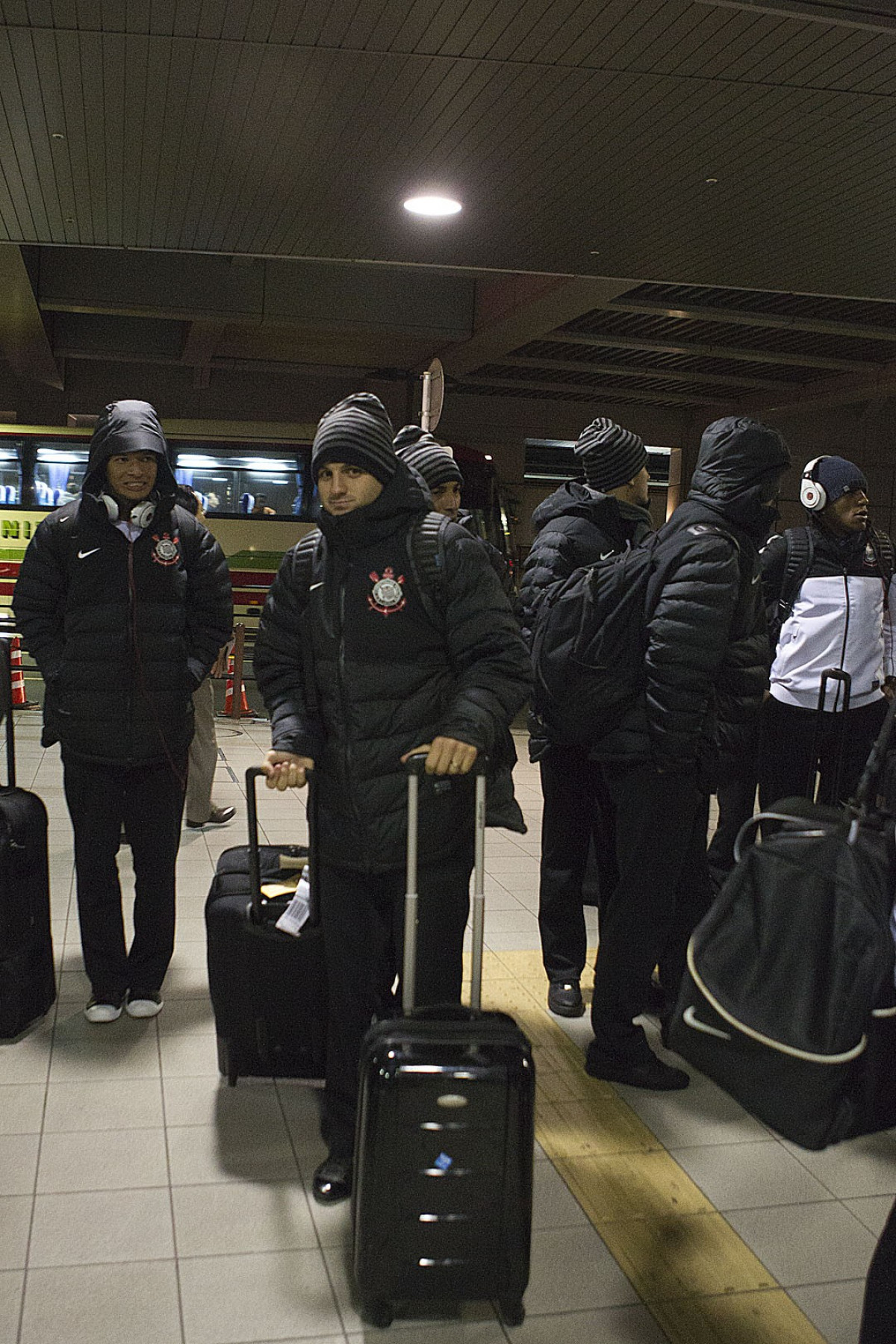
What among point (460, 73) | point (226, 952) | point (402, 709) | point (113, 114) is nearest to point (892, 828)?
point (402, 709)

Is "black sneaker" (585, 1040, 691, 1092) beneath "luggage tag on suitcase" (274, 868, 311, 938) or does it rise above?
beneath

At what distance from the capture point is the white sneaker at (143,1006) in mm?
3656

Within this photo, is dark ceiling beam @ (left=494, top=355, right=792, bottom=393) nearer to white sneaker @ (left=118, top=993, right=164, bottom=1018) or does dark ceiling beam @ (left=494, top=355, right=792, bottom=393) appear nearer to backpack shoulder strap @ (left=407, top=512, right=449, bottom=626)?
white sneaker @ (left=118, top=993, right=164, bottom=1018)

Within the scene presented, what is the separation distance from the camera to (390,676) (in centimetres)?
259

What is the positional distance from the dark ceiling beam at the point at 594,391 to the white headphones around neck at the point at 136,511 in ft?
43.9

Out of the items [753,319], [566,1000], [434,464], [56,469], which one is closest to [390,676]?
[566,1000]

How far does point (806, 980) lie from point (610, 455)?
2.38 metres

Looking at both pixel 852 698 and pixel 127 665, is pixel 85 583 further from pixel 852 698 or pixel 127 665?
Answer: pixel 852 698

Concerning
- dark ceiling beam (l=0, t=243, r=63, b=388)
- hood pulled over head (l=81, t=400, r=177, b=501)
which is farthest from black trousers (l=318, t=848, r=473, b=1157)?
dark ceiling beam (l=0, t=243, r=63, b=388)

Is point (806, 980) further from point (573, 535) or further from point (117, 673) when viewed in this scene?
point (117, 673)

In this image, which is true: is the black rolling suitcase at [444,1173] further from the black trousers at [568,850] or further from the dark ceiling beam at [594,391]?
the dark ceiling beam at [594,391]

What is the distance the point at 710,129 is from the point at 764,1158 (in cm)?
401

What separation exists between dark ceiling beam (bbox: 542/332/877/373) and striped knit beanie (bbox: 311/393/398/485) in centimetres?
1015

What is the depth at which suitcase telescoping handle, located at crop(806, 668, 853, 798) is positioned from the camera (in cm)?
405
